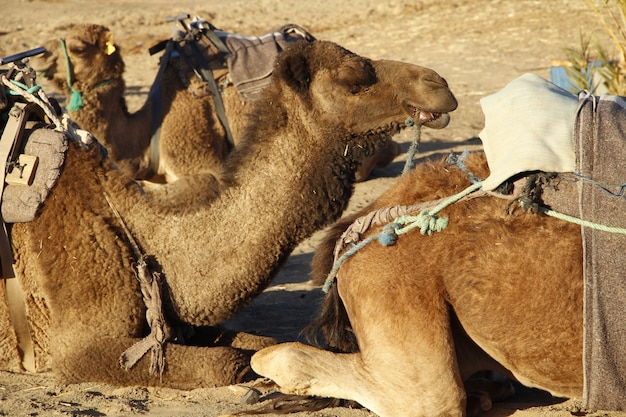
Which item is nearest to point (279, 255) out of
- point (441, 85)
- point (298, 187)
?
point (298, 187)

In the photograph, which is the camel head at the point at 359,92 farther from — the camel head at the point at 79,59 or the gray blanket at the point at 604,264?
the camel head at the point at 79,59

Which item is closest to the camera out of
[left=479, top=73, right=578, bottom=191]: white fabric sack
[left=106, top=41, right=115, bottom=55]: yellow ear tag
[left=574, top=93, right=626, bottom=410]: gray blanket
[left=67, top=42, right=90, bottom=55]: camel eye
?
[left=574, top=93, right=626, bottom=410]: gray blanket

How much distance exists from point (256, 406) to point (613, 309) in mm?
1612

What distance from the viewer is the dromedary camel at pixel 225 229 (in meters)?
4.34

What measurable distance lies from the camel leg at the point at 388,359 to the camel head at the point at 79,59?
4.18 metres

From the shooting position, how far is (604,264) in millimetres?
3475

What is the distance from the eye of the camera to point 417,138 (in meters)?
4.37

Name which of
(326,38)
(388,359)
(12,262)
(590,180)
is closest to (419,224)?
(388,359)

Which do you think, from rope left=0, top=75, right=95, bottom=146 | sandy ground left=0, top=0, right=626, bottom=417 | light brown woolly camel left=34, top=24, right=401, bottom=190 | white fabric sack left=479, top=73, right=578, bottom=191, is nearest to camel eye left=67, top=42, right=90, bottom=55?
light brown woolly camel left=34, top=24, right=401, bottom=190

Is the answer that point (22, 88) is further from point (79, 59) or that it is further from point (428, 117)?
point (79, 59)

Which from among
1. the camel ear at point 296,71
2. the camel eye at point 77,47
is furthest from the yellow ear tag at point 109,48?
the camel ear at point 296,71

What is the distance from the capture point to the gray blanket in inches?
136

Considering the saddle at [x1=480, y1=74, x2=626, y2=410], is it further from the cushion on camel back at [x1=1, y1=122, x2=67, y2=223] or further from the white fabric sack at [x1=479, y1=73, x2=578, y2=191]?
the cushion on camel back at [x1=1, y1=122, x2=67, y2=223]

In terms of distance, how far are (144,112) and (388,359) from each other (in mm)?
4484
